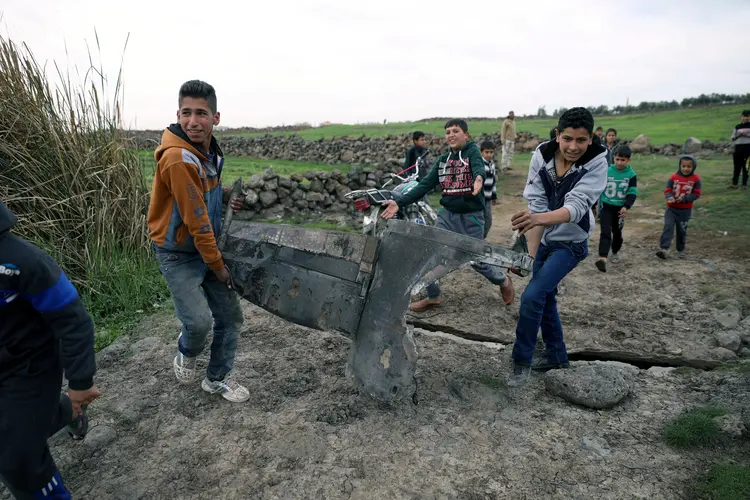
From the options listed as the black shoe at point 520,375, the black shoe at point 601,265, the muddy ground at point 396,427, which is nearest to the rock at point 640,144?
the black shoe at point 601,265

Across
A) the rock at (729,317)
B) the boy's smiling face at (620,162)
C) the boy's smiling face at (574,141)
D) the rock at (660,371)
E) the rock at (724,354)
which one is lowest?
the rock at (660,371)

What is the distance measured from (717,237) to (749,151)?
178 inches

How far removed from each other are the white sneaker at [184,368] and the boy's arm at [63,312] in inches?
48.9

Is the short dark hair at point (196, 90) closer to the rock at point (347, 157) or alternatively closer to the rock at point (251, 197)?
the rock at point (251, 197)

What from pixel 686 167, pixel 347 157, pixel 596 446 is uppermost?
pixel 347 157

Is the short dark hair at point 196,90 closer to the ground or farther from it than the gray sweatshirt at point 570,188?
farther from it

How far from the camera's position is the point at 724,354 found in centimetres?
368

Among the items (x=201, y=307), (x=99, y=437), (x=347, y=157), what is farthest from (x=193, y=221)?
(x=347, y=157)

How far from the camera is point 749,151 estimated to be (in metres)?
10.1

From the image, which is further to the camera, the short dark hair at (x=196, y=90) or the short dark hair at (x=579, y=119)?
the short dark hair at (x=579, y=119)

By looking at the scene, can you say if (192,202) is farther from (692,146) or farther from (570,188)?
(692,146)

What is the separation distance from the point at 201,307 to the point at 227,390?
708 millimetres

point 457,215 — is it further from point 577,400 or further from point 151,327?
point 151,327

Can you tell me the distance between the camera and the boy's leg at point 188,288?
2.71m
